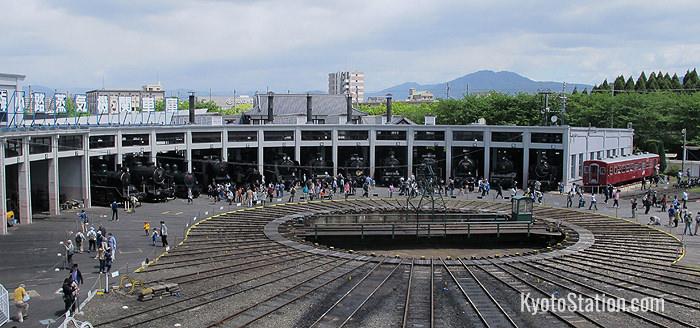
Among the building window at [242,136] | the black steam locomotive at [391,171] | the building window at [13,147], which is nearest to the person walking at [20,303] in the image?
the building window at [13,147]

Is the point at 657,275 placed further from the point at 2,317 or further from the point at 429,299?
the point at 2,317

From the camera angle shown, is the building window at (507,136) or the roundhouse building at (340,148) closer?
the roundhouse building at (340,148)

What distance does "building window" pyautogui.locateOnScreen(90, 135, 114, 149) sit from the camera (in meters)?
55.0

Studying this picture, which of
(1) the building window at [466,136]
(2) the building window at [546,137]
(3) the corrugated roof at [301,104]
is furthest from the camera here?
(3) the corrugated roof at [301,104]

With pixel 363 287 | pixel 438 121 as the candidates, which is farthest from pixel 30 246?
pixel 438 121

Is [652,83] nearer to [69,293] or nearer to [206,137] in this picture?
[206,137]

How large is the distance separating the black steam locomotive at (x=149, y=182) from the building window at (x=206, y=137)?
1062cm

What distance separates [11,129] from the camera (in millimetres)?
42781

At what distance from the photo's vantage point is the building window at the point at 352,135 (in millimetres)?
73188

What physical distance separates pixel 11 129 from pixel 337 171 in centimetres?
3670

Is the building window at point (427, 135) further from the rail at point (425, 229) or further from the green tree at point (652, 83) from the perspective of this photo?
the green tree at point (652, 83)

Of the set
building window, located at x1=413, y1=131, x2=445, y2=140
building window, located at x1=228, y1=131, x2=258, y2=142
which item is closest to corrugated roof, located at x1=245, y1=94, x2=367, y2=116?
building window, located at x1=413, y1=131, x2=445, y2=140

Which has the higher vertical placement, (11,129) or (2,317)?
(11,129)

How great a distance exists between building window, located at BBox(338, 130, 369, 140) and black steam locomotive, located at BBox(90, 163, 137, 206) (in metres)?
25.6
